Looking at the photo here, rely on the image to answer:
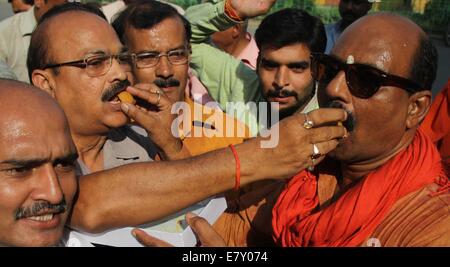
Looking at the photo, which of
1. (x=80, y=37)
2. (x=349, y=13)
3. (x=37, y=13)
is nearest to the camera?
(x=80, y=37)

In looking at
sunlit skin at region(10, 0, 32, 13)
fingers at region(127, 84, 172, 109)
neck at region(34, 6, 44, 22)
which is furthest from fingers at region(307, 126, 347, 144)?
sunlit skin at region(10, 0, 32, 13)

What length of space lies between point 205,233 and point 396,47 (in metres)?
1.08

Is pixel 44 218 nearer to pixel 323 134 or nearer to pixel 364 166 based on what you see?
pixel 323 134

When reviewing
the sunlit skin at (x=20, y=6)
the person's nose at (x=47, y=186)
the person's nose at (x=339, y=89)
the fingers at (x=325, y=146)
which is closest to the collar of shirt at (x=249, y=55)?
the sunlit skin at (x=20, y=6)

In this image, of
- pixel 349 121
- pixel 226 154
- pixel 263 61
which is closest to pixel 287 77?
pixel 263 61

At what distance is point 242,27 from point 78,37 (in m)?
2.96

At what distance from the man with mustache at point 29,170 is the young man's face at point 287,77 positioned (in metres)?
1.99

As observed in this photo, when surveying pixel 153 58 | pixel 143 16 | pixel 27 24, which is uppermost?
pixel 143 16

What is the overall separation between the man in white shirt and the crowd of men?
205 centimetres

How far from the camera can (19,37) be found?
5.27m

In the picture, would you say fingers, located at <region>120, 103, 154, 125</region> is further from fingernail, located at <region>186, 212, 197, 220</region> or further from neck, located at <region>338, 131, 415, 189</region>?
neck, located at <region>338, 131, 415, 189</region>

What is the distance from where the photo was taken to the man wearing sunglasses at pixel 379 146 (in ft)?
7.54

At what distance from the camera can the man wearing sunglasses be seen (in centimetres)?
230
